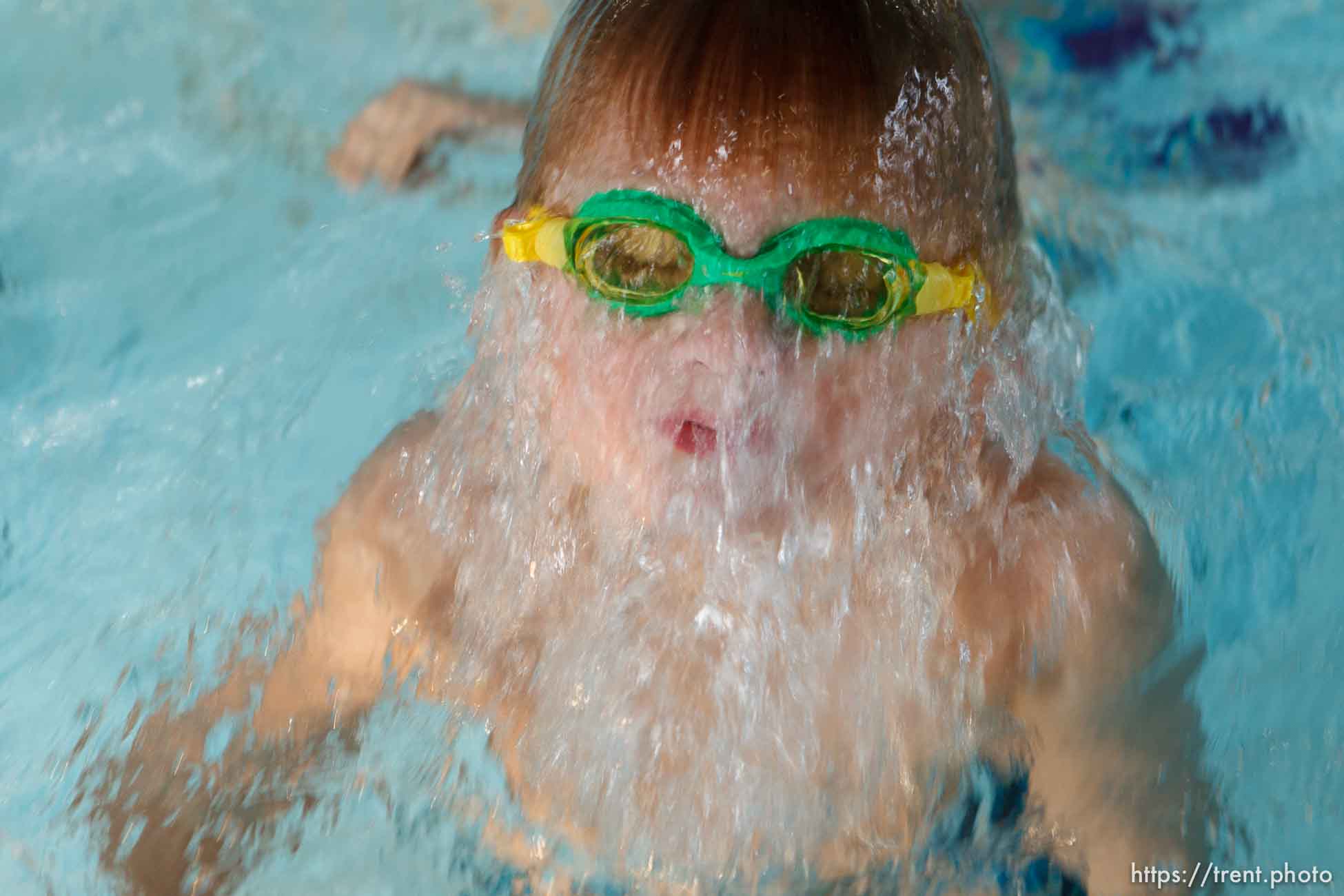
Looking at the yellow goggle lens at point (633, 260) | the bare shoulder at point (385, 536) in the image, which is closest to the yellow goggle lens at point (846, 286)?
the yellow goggle lens at point (633, 260)

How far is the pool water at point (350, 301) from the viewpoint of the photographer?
2201mm

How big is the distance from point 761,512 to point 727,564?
11 centimetres

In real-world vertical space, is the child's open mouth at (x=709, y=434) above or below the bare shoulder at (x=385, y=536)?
above

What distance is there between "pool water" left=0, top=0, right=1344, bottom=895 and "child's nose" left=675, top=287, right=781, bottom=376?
849mm

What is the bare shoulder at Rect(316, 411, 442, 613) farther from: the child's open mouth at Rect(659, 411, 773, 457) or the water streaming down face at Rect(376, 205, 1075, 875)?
the child's open mouth at Rect(659, 411, 773, 457)

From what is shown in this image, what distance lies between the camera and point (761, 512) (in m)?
1.76

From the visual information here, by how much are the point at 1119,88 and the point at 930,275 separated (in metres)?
1.44

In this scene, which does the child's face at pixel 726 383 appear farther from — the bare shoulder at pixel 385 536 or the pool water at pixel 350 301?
the pool water at pixel 350 301

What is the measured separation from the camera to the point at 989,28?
2.77 metres

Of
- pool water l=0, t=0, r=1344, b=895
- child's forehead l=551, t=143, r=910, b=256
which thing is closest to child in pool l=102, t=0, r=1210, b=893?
child's forehead l=551, t=143, r=910, b=256

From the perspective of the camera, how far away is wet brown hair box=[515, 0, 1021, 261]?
5.14 feet

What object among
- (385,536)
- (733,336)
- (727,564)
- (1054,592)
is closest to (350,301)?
(385,536)

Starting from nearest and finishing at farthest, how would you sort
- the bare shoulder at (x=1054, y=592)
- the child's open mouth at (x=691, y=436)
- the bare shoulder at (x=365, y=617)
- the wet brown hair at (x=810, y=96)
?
1. the wet brown hair at (x=810, y=96)
2. the child's open mouth at (x=691, y=436)
3. the bare shoulder at (x=1054, y=592)
4. the bare shoulder at (x=365, y=617)

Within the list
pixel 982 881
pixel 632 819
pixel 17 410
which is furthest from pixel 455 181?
pixel 982 881
